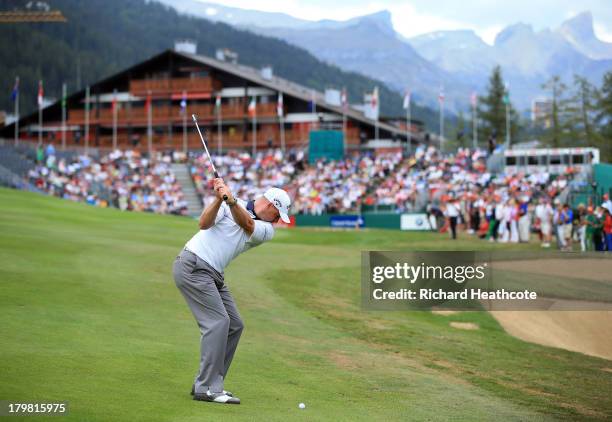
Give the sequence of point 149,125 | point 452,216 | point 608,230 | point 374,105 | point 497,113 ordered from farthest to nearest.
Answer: point 497,113, point 149,125, point 374,105, point 452,216, point 608,230

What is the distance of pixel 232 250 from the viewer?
376 inches

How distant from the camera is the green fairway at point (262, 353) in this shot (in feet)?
31.5

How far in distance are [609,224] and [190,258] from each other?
984 inches

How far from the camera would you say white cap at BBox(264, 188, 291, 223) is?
31.1ft

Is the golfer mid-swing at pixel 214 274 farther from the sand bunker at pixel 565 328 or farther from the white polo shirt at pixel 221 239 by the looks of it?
the sand bunker at pixel 565 328

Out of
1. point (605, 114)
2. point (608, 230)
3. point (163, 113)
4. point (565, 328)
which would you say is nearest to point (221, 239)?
point (565, 328)

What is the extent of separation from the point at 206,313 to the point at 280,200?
143cm

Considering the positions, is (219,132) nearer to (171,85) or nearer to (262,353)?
(171,85)

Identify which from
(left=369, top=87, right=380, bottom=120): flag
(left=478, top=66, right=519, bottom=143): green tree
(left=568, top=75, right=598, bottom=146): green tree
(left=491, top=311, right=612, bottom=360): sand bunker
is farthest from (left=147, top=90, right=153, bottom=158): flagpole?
(left=491, top=311, right=612, bottom=360): sand bunker

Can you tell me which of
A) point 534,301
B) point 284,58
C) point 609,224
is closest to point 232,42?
point 284,58

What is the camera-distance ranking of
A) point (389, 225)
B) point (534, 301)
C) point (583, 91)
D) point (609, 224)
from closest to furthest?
point (534, 301)
point (609, 224)
point (389, 225)
point (583, 91)

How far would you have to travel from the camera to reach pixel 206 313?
9.44 m

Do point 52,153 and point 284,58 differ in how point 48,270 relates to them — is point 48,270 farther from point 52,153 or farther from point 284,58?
point 284,58

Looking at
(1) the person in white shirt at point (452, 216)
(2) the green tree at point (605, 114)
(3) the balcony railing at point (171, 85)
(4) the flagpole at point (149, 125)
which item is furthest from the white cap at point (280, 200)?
(2) the green tree at point (605, 114)
